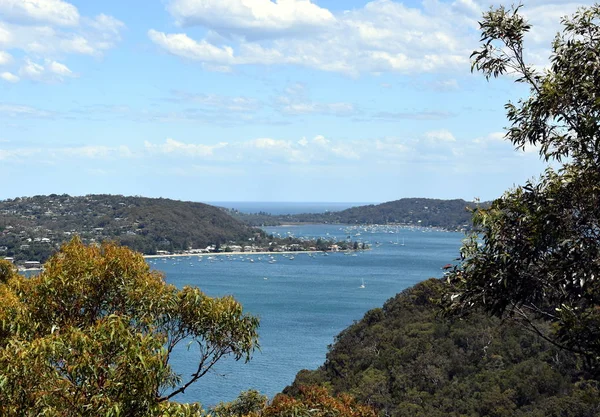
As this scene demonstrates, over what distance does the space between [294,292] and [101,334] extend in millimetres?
67505

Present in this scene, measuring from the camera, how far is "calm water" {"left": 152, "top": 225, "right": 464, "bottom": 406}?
3638cm

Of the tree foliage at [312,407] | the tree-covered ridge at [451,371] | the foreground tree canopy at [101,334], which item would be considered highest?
the foreground tree canopy at [101,334]

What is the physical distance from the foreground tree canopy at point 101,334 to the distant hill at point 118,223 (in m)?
92.4

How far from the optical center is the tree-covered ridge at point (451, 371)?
2088 centimetres

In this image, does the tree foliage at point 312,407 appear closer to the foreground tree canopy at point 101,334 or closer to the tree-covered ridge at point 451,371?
the foreground tree canopy at point 101,334

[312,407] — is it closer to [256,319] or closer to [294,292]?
[256,319]

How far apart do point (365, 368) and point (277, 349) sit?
15.6 metres

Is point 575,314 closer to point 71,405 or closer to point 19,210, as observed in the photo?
point 71,405

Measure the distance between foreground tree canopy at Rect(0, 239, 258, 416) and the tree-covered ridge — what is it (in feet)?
45.4

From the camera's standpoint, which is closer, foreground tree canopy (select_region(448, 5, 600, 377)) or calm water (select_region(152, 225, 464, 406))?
foreground tree canopy (select_region(448, 5, 600, 377))

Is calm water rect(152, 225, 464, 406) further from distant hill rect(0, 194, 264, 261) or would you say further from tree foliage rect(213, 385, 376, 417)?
distant hill rect(0, 194, 264, 261)

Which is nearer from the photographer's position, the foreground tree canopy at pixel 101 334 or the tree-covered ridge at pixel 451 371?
the foreground tree canopy at pixel 101 334

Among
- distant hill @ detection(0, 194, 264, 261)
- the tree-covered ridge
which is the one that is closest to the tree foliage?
the tree-covered ridge

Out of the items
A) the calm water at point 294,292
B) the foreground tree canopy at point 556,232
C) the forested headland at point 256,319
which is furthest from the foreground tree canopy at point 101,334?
the foreground tree canopy at point 556,232
